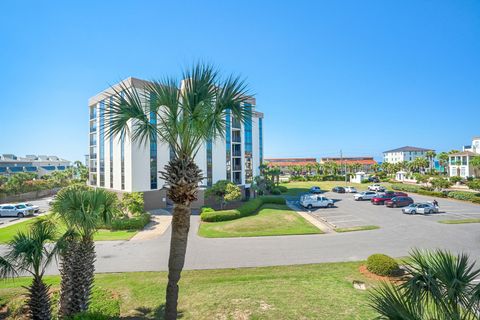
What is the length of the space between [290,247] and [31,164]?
103m

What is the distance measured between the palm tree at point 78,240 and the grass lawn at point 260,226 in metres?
12.5

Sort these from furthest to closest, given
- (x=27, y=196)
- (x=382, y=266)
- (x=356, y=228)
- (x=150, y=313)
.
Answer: (x=27, y=196), (x=356, y=228), (x=382, y=266), (x=150, y=313)

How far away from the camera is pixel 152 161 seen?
32.7 m

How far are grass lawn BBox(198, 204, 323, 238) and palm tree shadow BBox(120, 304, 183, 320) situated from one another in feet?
36.5

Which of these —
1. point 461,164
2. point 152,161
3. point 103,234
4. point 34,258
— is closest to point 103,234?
point 103,234

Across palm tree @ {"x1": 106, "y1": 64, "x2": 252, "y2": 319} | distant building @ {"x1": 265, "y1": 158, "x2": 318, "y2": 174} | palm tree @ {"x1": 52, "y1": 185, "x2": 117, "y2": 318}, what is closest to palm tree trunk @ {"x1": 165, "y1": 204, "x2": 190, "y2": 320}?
palm tree @ {"x1": 106, "y1": 64, "x2": 252, "y2": 319}

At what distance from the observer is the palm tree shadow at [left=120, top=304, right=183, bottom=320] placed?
8743 millimetres

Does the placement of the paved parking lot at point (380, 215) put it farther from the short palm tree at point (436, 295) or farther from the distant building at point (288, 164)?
the distant building at point (288, 164)

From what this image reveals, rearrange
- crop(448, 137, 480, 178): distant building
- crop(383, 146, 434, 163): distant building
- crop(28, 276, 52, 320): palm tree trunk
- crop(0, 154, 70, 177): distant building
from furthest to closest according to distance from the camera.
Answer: crop(383, 146, 434, 163): distant building → crop(0, 154, 70, 177): distant building → crop(448, 137, 480, 178): distant building → crop(28, 276, 52, 320): palm tree trunk

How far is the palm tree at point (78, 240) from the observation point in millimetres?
8234

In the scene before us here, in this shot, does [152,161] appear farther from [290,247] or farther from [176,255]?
[176,255]

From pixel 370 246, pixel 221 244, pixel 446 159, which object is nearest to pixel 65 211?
pixel 221 244

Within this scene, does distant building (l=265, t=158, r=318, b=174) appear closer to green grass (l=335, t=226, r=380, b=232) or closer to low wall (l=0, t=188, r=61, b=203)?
low wall (l=0, t=188, r=61, b=203)

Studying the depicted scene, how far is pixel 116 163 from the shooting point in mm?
33188
